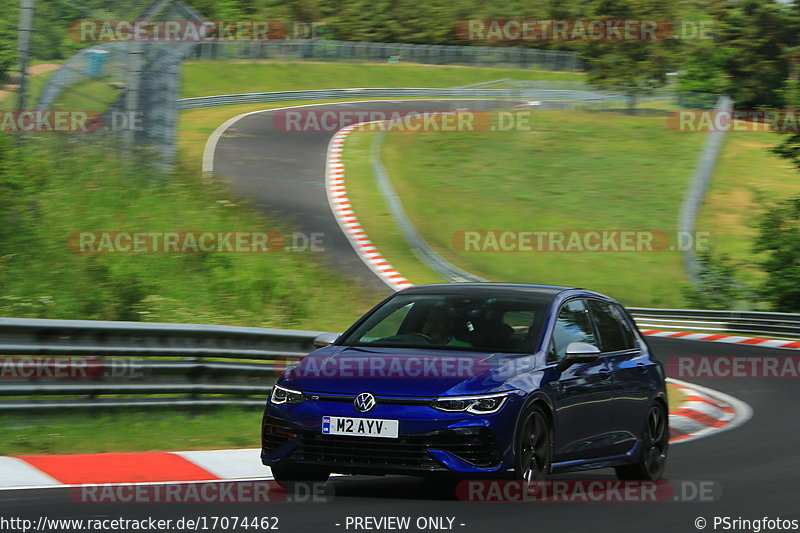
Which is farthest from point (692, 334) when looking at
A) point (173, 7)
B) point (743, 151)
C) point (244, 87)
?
point (244, 87)

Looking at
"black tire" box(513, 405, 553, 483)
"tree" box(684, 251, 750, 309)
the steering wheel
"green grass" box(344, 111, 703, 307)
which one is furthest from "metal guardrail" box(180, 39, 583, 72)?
"black tire" box(513, 405, 553, 483)

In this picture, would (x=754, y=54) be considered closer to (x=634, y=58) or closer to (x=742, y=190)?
(x=634, y=58)

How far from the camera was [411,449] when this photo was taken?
7.26 metres

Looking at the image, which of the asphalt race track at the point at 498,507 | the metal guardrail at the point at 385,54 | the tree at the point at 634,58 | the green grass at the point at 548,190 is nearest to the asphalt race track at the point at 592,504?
the asphalt race track at the point at 498,507

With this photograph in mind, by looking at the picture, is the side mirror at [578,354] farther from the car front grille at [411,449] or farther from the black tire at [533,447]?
the car front grille at [411,449]

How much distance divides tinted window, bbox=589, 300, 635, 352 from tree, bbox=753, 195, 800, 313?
23.1m

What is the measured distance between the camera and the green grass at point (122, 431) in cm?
937

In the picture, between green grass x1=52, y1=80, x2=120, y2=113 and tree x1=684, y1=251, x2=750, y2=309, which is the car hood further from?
tree x1=684, y1=251, x2=750, y2=309

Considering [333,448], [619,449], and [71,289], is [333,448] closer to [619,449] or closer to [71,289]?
[619,449]

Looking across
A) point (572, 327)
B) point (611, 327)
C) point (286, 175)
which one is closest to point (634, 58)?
point (286, 175)

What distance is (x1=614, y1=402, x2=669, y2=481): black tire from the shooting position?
932 cm

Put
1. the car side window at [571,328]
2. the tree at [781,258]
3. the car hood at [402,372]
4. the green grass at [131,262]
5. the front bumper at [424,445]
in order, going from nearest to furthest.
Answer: the front bumper at [424,445] < the car hood at [402,372] < the car side window at [571,328] < the green grass at [131,262] < the tree at [781,258]

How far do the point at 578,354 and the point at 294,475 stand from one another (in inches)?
78.9

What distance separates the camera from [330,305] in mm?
21266
